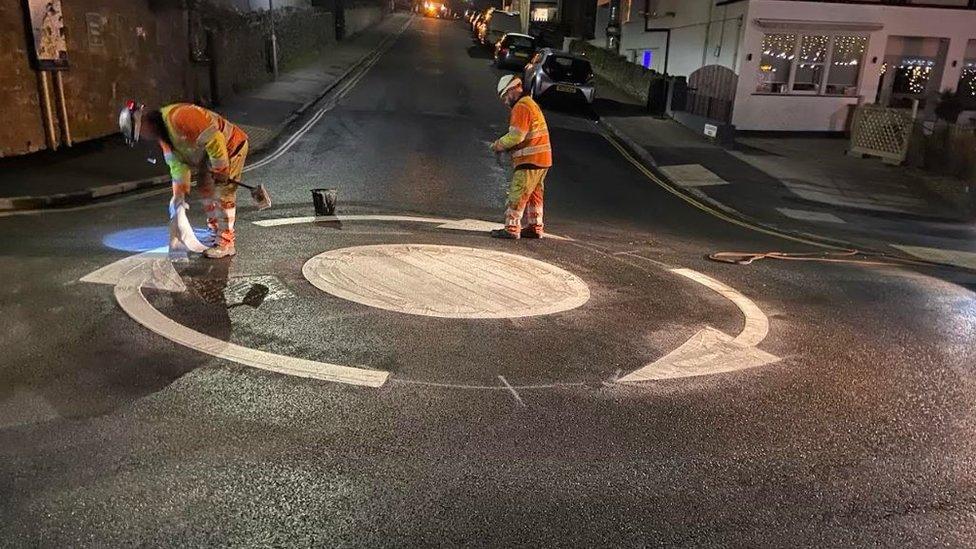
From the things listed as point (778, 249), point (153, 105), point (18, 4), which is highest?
point (18, 4)

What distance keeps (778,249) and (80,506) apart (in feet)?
29.9

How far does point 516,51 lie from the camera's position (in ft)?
97.6

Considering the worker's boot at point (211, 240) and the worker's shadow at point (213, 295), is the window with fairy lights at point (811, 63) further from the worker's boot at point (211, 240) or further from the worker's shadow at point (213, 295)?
the worker's shadow at point (213, 295)

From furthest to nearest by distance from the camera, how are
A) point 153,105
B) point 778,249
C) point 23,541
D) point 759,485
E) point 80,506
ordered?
point 153,105, point 778,249, point 759,485, point 80,506, point 23,541

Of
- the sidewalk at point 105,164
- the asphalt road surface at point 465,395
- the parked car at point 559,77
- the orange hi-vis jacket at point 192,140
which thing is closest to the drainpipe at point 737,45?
the parked car at point 559,77

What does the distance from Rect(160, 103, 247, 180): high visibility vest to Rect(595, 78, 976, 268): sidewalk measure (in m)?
9.06

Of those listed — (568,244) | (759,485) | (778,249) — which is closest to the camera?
(759,485)

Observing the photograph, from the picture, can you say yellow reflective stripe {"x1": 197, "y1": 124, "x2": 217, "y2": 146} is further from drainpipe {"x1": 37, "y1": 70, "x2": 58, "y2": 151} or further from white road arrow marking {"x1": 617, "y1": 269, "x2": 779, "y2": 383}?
drainpipe {"x1": 37, "y1": 70, "x2": 58, "y2": 151}

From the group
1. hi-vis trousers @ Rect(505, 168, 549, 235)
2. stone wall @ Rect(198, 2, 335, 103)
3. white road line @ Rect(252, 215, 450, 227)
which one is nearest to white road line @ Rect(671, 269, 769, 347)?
hi-vis trousers @ Rect(505, 168, 549, 235)

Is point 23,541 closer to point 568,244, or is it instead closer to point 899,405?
point 899,405

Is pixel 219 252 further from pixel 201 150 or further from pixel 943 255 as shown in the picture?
pixel 943 255

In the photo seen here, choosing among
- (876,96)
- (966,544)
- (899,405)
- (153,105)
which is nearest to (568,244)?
(899,405)

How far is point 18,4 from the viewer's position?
11.0 metres

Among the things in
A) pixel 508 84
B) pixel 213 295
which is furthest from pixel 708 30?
pixel 213 295
